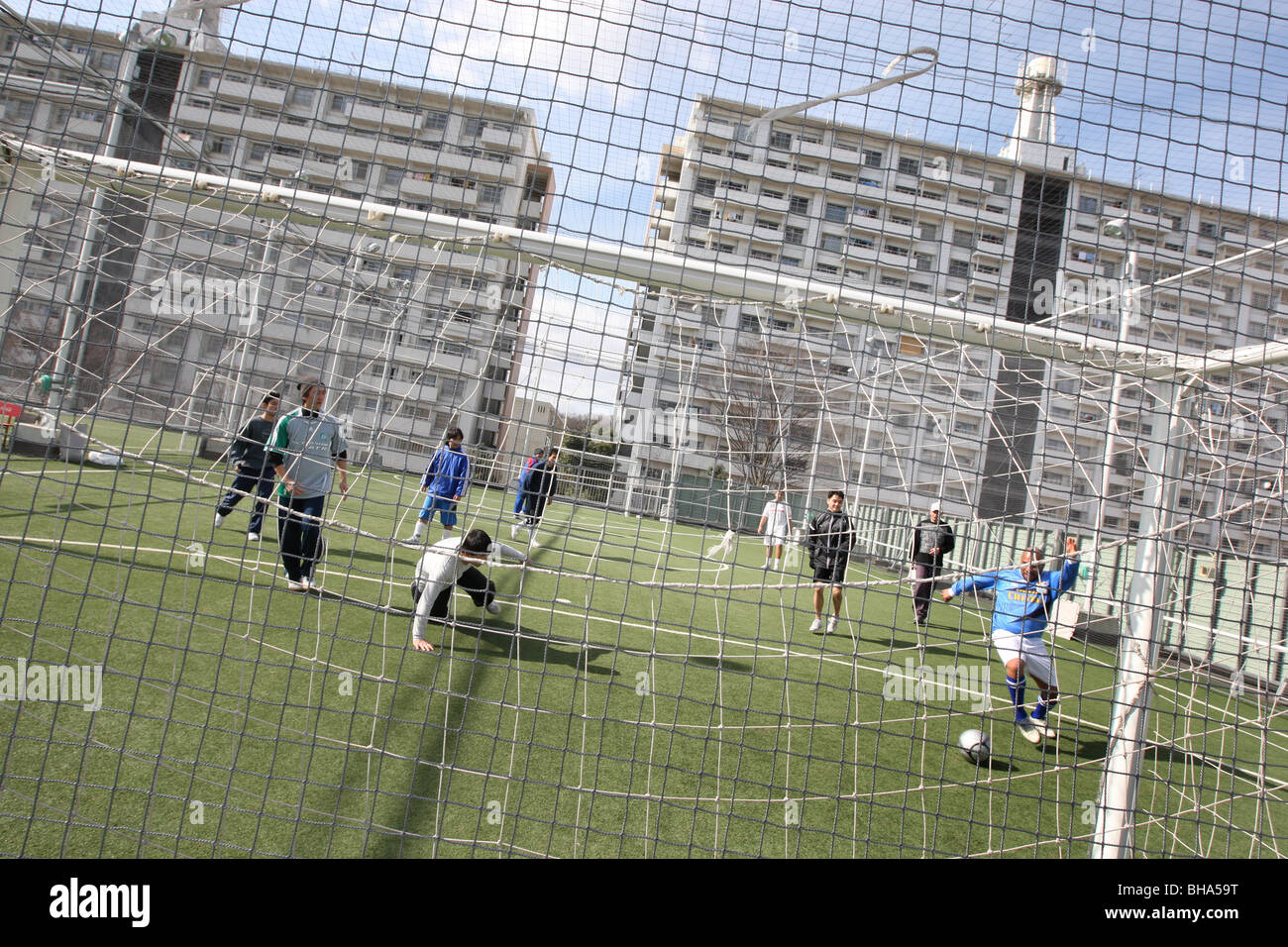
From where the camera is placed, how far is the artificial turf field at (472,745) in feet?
7.89

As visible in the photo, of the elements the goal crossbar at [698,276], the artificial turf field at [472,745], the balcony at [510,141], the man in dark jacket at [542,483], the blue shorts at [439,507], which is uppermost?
the balcony at [510,141]

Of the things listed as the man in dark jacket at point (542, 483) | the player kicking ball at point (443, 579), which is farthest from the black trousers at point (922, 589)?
the player kicking ball at point (443, 579)

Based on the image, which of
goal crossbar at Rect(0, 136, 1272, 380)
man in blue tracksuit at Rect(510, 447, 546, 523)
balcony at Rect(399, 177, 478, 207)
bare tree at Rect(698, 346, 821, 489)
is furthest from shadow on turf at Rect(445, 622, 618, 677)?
balcony at Rect(399, 177, 478, 207)

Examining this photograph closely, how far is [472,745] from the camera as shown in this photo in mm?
3219

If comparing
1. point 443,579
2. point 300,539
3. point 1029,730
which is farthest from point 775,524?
point 300,539

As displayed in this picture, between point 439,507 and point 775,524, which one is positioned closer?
point 439,507

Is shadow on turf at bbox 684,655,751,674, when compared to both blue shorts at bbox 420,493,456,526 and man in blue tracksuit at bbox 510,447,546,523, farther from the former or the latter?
blue shorts at bbox 420,493,456,526

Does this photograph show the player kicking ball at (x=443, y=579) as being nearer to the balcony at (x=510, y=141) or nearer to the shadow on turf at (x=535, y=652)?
the shadow on turf at (x=535, y=652)

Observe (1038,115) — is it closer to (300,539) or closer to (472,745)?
(472,745)

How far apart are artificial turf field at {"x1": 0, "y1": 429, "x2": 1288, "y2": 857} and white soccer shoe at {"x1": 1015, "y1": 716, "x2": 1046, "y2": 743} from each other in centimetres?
23

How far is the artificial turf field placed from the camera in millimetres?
2406

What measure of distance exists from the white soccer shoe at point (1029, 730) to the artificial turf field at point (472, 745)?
0.23 metres

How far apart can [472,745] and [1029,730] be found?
158 inches
